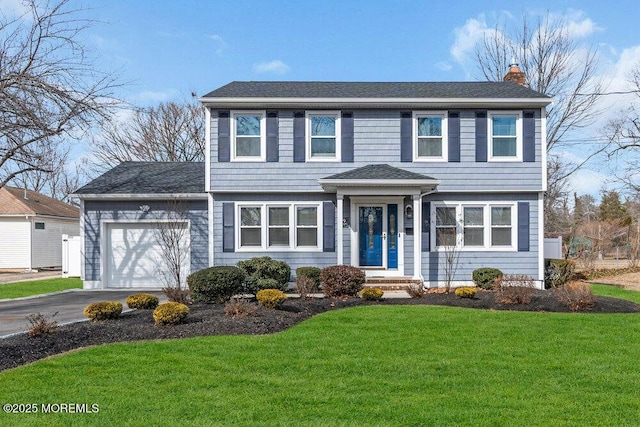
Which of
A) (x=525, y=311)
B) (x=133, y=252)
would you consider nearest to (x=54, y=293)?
(x=133, y=252)

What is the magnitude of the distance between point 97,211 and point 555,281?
14.3m

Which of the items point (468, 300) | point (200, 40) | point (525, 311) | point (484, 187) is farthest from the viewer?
point (484, 187)

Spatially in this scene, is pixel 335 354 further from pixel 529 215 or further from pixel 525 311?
pixel 529 215

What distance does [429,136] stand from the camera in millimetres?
14898

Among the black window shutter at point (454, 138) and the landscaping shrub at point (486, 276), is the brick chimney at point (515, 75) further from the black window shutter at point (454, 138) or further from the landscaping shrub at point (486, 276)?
the landscaping shrub at point (486, 276)

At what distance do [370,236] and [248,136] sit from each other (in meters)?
4.66

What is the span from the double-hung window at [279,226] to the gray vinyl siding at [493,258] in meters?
3.40

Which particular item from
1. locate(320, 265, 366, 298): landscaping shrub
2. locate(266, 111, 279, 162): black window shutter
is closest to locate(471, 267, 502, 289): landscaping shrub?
locate(320, 265, 366, 298): landscaping shrub

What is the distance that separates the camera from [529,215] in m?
14.9

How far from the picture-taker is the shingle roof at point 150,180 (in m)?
15.7

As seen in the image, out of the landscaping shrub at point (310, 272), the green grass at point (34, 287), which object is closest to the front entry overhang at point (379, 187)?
the landscaping shrub at point (310, 272)

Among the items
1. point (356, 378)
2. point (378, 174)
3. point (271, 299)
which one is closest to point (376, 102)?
point (378, 174)

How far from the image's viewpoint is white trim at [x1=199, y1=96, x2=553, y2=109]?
14.4m

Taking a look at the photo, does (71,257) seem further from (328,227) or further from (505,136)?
(505,136)
